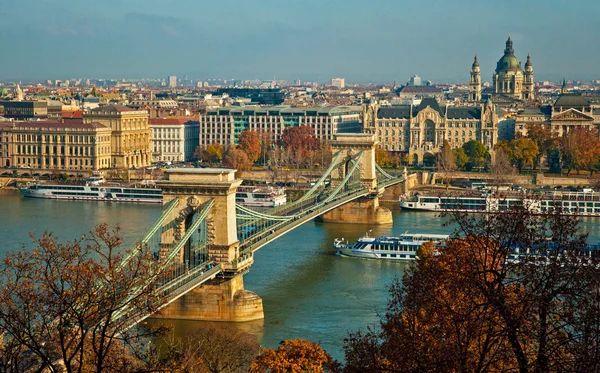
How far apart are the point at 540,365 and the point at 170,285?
8.34 m

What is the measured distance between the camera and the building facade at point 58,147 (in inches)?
1729

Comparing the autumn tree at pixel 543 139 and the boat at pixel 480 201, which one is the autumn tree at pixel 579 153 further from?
the boat at pixel 480 201

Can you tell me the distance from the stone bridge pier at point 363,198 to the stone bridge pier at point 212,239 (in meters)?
13.7

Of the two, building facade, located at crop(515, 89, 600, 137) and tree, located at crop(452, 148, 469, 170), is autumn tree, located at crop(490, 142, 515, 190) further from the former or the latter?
building facade, located at crop(515, 89, 600, 137)

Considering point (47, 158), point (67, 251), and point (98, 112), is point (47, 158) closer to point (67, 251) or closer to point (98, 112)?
point (98, 112)

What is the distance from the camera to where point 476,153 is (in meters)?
43.9

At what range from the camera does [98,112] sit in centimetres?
4638

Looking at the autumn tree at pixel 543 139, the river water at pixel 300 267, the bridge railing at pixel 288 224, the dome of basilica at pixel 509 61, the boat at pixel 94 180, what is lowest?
the river water at pixel 300 267

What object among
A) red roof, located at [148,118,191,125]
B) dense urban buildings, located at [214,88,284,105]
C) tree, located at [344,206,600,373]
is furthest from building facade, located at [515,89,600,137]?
tree, located at [344,206,600,373]

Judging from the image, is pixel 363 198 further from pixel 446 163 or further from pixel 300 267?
pixel 446 163

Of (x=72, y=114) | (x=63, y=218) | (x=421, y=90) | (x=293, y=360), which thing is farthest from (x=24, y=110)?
(x=421, y=90)

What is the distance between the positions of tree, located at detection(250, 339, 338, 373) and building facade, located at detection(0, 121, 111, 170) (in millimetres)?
32819

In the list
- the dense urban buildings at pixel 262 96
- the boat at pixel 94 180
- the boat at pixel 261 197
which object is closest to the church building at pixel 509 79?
the dense urban buildings at pixel 262 96

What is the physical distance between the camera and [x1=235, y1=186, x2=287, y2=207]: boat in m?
35.0
